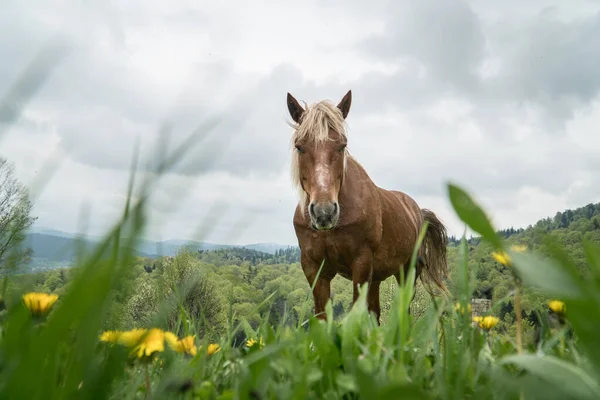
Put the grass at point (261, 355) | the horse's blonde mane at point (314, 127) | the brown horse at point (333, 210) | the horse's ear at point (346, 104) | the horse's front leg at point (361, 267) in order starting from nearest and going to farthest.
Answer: the grass at point (261, 355)
the brown horse at point (333, 210)
the horse's blonde mane at point (314, 127)
the horse's front leg at point (361, 267)
the horse's ear at point (346, 104)

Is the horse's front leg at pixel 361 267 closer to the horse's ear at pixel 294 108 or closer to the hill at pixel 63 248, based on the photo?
the horse's ear at pixel 294 108

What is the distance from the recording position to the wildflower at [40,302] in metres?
1.24

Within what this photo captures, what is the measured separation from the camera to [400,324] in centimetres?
132

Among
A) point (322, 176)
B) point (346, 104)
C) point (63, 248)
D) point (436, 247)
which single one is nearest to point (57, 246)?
point (63, 248)

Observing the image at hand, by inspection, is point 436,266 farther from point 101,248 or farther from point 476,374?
point 101,248

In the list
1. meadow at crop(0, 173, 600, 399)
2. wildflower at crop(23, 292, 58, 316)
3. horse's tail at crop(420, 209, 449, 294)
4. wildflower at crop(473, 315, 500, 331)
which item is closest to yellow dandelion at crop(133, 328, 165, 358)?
meadow at crop(0, 173, 600, 399)

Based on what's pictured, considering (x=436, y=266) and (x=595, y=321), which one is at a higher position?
(x=436, y=266)

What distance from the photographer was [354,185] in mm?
6078

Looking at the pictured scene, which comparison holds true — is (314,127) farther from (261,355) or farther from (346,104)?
(261,355)

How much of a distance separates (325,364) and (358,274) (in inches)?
174

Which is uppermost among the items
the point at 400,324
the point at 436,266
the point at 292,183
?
the point at 292,183

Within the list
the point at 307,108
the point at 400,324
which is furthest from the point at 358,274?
the point at 400,324

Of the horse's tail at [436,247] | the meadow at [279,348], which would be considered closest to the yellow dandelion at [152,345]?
the meadow at [279,348]

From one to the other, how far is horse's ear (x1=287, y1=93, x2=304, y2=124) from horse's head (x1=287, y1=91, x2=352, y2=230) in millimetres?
175
